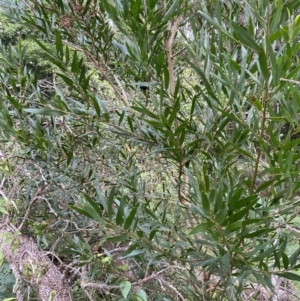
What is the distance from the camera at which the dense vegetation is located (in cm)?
43

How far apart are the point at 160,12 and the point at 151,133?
0.24 meters

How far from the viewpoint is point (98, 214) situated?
46 centimetres

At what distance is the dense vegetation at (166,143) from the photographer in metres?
0.43

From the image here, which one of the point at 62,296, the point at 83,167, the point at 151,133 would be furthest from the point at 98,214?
the point at 62,296

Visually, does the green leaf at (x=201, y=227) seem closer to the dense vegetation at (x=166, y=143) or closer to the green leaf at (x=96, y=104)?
the dense vegetation at (x=166, y=143)

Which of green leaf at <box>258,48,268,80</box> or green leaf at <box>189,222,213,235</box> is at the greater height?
green leaf at <box>258,48,268,80</box>

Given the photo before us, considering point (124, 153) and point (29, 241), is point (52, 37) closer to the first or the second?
point (124, 153)

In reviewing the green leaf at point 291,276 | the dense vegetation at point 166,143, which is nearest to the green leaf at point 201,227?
the dense vegetation at point 166,143

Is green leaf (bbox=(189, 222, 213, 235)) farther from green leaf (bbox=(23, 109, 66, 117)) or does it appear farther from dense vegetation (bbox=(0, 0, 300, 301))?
green leaf (bbox=(23, 109, 66, 117))

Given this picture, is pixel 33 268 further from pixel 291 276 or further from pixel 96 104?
pixel 291 276

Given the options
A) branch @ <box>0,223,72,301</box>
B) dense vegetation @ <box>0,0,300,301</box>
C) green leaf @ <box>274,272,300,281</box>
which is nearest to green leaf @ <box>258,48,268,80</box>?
dense vegetation @ <box>0,0,300,301</box>

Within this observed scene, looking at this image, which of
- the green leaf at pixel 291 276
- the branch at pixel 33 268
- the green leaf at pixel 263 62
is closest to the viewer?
the green leaf at pixel 263 62

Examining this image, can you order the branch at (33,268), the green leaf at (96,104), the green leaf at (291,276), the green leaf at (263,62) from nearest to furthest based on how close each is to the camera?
1. the green leaf at (263,62)
2. the green leaf at (291,276)
3. the green leaf at (96,104)
4. the branch at (33,268)

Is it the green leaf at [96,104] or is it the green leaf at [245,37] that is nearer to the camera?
the green leaf at [245,37]
